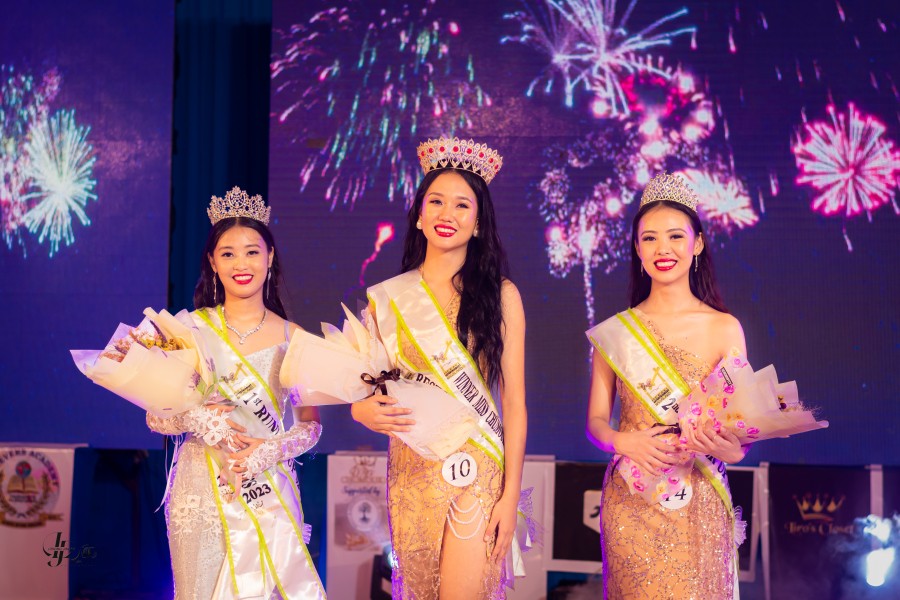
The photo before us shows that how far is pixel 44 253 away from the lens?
14.6ft

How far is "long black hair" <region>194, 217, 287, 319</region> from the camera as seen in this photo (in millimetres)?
2789

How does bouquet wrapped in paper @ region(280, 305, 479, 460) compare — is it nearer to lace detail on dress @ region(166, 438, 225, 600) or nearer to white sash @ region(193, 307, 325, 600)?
white sash @ region(193, 307, 325, 600)

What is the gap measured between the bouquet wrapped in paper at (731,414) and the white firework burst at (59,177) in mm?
3247

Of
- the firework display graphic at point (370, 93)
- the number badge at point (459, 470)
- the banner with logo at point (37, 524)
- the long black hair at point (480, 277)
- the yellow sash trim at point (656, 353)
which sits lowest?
the banner with logo at point (37, 524)

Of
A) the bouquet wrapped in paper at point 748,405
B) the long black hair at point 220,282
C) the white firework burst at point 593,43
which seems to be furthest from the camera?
the white firework burst at point 593,43

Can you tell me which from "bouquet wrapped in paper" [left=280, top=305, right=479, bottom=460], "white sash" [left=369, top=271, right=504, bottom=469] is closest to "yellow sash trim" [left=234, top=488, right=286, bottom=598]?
"bouquet wrapped in paper" [left=280, top=305, right=479, bottom=460]

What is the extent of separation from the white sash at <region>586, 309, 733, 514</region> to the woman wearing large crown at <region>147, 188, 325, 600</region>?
0.92 meters

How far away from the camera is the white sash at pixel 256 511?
8.29 feet

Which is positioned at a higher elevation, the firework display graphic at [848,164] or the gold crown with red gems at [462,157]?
the firework display graphic at [848,164]

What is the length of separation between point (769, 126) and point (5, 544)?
3.93 meters

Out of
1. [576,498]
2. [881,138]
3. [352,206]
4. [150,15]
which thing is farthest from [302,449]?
[881,138]

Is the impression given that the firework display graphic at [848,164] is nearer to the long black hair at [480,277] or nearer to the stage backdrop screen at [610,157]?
the stage backdrop screen at [610,157]

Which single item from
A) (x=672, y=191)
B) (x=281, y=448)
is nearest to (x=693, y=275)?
(x=672, y=191)

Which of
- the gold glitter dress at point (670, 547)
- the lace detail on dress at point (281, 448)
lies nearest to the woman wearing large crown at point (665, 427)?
the gold glitter dress at point (670, 547)
